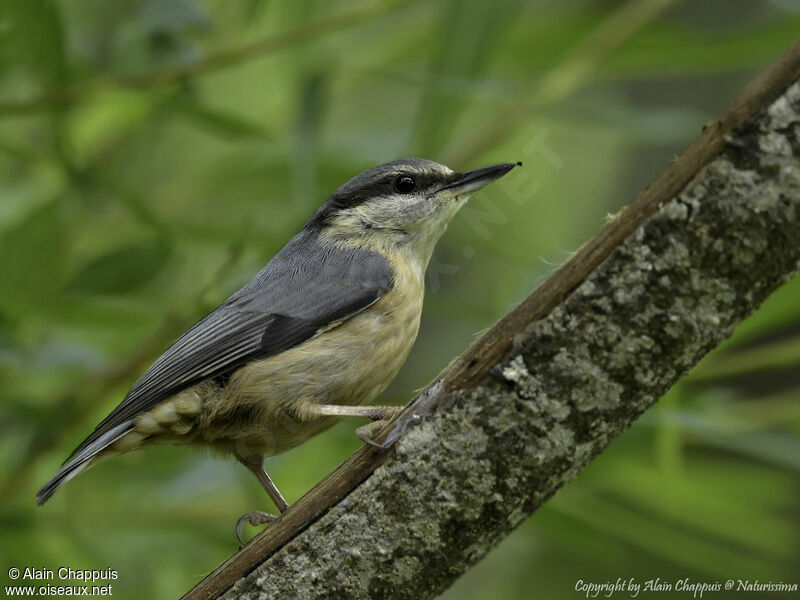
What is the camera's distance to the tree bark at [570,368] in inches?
67.9

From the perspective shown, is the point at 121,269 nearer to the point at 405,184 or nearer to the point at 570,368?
the point at 405,184

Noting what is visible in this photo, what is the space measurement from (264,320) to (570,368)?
150cm

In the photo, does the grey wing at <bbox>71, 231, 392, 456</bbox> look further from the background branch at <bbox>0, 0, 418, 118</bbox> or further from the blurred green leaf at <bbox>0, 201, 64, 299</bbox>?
the background branch at <bbox>0, 0, 418, 118</bbox>

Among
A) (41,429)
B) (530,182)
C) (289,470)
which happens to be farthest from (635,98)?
(41,429)

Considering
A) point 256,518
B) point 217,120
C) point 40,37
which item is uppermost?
point 40,37

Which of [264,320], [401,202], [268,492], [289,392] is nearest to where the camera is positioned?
[289,392]

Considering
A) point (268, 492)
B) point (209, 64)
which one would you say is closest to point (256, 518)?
point (268, 492)

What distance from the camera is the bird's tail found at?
9.02 ft

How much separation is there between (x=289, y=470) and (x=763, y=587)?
186 cm

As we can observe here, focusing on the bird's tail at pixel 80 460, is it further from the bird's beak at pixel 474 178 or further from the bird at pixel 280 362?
the bird's beak at pixel 474 178

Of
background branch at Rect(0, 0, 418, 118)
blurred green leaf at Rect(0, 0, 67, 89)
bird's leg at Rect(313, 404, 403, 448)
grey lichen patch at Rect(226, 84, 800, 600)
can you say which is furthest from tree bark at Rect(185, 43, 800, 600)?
blurred green leaf at Rect(0, 0, 67, 89)

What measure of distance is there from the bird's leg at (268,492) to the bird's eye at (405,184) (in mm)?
1108

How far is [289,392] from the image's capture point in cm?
297

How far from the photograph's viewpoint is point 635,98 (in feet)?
19.5
